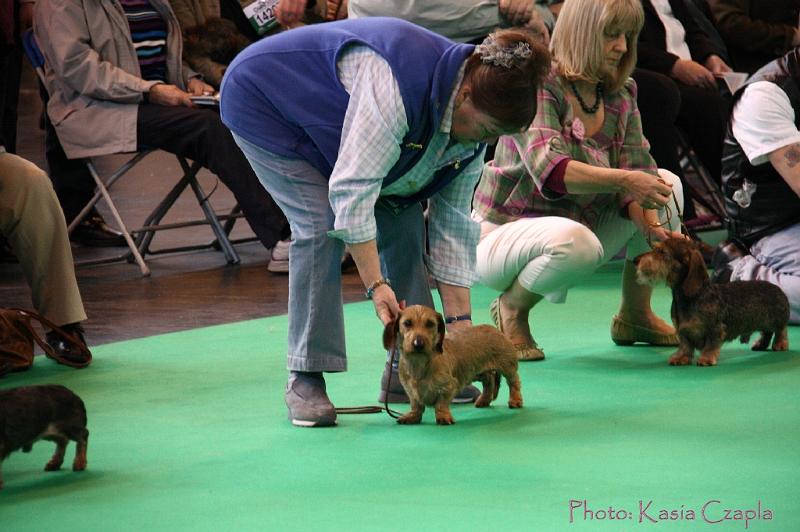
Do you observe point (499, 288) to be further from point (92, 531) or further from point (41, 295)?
point (92, 531)

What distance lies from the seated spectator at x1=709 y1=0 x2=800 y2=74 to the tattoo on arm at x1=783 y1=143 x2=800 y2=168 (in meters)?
3.19

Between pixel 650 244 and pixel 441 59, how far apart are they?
4.47ft

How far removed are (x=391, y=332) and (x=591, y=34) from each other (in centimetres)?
141

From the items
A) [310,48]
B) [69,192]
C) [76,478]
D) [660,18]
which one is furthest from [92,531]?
[660,18]

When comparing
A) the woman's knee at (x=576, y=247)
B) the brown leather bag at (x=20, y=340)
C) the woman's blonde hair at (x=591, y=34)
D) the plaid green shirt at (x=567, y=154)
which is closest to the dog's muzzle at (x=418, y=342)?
the woman's knee at (x=576, y=247)

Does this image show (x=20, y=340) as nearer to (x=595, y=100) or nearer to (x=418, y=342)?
(x=418, y=342)

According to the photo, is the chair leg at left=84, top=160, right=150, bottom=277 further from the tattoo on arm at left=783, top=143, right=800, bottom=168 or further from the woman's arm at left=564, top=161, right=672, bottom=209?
the tattoo on arm at left=783, top=143, right=800, bottom=168

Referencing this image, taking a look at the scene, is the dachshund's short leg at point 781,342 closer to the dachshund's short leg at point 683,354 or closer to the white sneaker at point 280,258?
the dachshund's short leg at point 683,354

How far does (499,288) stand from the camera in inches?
159

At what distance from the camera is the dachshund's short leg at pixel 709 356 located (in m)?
3.79

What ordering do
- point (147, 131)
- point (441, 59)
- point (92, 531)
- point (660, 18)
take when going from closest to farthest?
1. point (92, 531)
2. point (441, 59)
3. point (147, 131)
4. point (660, 18)

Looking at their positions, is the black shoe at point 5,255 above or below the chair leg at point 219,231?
below

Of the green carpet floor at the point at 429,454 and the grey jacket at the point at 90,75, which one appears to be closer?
the green carpet floor at the point at 429,454

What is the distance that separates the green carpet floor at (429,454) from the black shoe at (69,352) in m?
0.04
